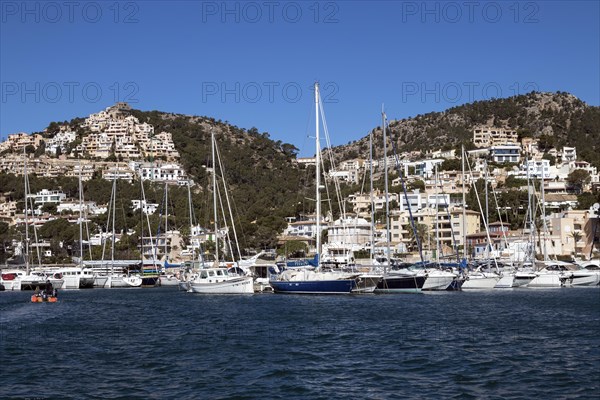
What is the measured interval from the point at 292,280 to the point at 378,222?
68210 millimetres

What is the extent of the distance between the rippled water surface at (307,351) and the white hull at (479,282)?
12891 millimetres

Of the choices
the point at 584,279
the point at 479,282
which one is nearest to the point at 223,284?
the point at 479,282


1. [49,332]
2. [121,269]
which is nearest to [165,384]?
[49,332]

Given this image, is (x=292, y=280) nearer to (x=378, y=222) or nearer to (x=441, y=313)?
(x=441, y=313)

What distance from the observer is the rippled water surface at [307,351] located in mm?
20469

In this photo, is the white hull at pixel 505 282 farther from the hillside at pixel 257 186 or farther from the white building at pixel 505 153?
the white building at pixel 505 153

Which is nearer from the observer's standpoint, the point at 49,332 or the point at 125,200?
the point at 49,332

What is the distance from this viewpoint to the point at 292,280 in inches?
2035

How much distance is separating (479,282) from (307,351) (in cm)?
3486

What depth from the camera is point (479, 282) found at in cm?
5903

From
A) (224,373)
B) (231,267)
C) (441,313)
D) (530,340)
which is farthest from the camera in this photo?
(231,267)

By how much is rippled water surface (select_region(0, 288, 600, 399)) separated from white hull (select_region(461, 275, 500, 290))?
12891 mm

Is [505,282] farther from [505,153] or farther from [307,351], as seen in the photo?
[505,153]

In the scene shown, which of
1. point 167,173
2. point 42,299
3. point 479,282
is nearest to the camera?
point 42,299
